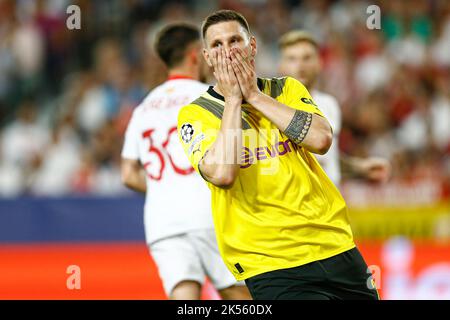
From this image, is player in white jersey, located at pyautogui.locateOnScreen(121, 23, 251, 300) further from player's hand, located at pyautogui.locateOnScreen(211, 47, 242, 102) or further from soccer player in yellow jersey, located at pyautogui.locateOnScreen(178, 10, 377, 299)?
player's hand, located at pyautogui.locateOnScreen(211, 47, 242, 102)

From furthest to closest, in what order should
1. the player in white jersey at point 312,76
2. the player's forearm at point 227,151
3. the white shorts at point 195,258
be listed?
the player in white jersey at point 312,76
the white shorts at point 195,258
the player's forearm at point 227,151

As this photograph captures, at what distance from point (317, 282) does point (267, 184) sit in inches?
21.6

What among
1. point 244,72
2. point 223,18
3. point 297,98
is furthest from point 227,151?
point 223,18

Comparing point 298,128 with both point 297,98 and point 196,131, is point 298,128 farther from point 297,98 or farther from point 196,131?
point 196,131

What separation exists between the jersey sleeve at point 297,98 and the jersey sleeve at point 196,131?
1.29 ft

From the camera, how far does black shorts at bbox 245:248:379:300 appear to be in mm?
4824

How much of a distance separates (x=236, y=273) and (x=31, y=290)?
240 inches

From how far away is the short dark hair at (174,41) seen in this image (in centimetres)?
688

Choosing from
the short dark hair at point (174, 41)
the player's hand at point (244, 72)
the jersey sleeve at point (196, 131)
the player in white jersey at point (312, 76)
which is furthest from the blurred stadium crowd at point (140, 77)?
the player's hand at point (244, 72)

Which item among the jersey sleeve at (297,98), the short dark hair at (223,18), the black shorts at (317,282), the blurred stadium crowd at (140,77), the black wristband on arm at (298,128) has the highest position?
the blurred stadium crowd at (140,77)

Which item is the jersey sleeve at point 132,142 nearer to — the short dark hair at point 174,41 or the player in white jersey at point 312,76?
the short dark hair at point 174,41

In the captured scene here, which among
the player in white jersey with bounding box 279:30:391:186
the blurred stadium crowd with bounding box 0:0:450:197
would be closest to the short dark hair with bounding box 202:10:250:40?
the player in white jersey with bounding box 279:30:391:186

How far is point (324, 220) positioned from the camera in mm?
4914

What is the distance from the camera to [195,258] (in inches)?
259
